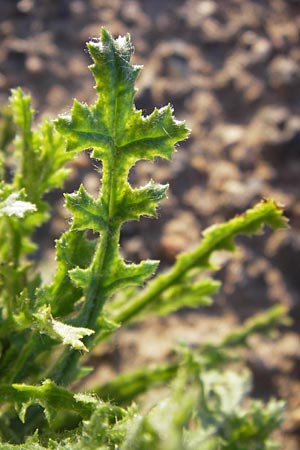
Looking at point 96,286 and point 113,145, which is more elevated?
point 113,145

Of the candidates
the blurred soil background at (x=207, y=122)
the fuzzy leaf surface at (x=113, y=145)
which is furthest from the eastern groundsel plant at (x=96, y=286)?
the blurred soil background at (x=207, y=122)

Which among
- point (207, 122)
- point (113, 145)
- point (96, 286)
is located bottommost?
point (96, 286)

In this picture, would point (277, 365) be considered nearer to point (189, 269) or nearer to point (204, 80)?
point (189, 269)

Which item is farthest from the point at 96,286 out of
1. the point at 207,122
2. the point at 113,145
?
the point at 207,122

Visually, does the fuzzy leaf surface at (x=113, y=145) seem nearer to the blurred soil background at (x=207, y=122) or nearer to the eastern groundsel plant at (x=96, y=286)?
the eastern groundsel plant at (x=96, y=286)

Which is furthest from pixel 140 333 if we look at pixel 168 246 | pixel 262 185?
pixel 262 185

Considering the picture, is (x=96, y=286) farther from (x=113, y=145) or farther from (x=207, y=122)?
(x=207, y=122)

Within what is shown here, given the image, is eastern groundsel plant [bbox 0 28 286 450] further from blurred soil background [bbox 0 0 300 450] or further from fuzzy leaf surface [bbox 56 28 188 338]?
blurred soil background [bbox 0 0 300 450]
